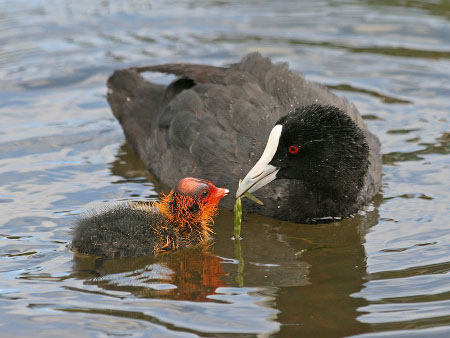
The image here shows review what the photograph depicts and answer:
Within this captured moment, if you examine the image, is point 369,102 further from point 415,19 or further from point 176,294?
point 176,294

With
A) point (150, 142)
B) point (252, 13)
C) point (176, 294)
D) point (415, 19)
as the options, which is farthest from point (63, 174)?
point (415, 19)

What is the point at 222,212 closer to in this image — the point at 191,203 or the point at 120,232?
the point at 191,203

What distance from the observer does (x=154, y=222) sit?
6.04 metres

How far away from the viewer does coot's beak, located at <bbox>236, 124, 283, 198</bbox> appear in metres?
Result: 6.33

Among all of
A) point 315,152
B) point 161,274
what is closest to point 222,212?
point 315,152

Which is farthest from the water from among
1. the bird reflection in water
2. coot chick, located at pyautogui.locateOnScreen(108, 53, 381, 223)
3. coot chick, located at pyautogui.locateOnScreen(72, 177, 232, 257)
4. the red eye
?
the red eye

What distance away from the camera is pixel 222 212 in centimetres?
710

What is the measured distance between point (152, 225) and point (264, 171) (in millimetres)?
1035

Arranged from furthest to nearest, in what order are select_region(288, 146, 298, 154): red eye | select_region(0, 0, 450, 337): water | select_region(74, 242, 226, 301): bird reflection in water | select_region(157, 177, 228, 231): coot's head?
select_region(288, 146, 298, 154): red eye, select_region(157, 177, 228, 231): coot's head, select_region(74, 242, 226, 301): bird reflection in water, select_region(0, 0, 450, 337): water

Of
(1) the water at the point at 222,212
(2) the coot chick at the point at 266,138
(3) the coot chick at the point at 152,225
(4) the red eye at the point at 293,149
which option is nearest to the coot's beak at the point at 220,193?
(3) the coot chick at the point at 152,225

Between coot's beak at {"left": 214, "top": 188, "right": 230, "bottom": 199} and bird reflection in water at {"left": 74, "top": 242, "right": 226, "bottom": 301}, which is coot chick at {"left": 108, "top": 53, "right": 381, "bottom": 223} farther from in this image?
bird reflection in water at {"left": 74, "top": 242, "right": 226, "bottom": 301}

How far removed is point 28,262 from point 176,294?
1221 millimetres

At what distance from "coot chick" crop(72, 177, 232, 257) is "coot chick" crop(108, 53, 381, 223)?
0.42 m

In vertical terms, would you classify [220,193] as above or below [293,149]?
below
